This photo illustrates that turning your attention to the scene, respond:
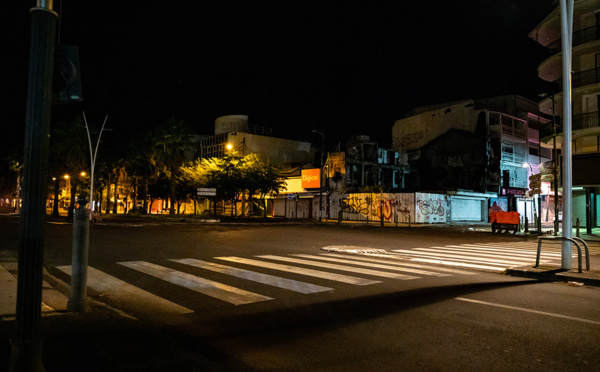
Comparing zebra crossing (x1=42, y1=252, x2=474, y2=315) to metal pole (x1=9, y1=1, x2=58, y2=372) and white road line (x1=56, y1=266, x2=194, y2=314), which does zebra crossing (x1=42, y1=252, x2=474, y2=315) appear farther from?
metal pole (x1=9, y1=1, x2=58, y2=372)

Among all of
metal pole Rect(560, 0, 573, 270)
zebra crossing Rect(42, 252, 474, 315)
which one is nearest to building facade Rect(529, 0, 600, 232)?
metal pole Rect(560, 0, 573, 270)

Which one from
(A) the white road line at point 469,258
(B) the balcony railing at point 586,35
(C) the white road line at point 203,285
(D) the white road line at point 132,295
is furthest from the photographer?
(B) the balcony railing at point 586,35

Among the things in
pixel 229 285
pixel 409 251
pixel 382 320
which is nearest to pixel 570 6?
pixel 409 251

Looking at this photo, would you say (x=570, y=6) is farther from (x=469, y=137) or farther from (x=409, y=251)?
(x=469, y=137)

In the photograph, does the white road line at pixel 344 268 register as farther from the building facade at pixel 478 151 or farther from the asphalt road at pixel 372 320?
the building facade at pixel 478 151

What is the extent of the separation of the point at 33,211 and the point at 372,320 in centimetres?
413

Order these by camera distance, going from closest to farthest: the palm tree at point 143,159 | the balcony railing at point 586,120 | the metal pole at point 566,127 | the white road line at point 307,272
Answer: the white road line at point 307,272 → the metal pole at point 566,127 → the balcony railing at point 586,120 → the palm tree at point 143,159

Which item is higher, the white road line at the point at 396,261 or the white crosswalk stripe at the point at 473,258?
the white crosswalk stripe at the point at 473,258

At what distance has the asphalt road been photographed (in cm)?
429

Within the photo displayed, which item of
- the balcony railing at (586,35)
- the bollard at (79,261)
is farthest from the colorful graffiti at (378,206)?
the bollard at (79,261)

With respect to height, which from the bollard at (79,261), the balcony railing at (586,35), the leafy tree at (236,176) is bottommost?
the bollard at (79,261)

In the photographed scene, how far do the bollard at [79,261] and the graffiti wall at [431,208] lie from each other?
35091 mm

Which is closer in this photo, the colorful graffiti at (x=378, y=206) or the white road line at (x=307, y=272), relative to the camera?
the white road line at (x=307, y=272)

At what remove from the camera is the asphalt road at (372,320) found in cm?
429
